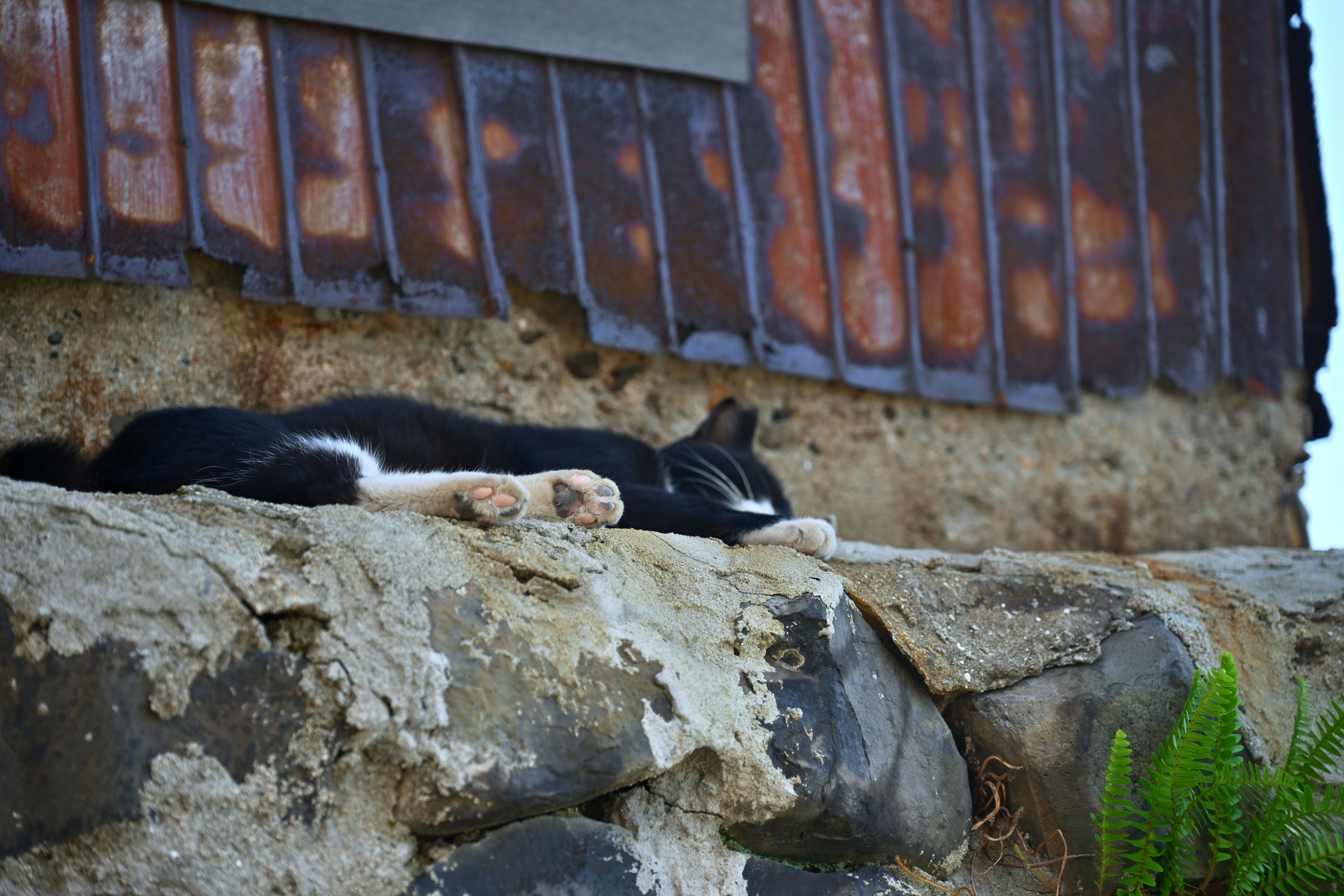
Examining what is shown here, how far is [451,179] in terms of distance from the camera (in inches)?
99.8

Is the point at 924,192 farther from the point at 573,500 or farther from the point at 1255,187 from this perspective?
the point at 573,500

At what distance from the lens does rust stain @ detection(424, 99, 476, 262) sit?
2.51 metres

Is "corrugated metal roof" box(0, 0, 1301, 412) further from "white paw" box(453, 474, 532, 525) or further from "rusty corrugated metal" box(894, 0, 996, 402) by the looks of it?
"white paw" box(453, 474, 532, 525)

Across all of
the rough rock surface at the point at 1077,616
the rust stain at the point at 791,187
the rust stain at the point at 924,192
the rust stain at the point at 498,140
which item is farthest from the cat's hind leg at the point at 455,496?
the rust stain at the point at 924,192

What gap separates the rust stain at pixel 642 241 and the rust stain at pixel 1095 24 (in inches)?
63.4

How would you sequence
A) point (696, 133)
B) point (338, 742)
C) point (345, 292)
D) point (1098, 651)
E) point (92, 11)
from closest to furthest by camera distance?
point (338, 742) < point (1098, 651) < point (92, 11) < point (345, 292) < point (696, 133)

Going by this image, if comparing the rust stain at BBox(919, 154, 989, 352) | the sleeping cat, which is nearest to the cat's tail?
the sleeping cat

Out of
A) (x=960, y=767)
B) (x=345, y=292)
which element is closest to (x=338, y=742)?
(x=960, y=767)

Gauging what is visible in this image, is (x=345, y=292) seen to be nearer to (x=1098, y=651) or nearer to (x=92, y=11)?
(x=92, y=11)

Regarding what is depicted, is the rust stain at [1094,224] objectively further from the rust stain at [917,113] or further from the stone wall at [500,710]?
the stone wall at [500,710]

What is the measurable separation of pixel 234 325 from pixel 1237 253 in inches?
125

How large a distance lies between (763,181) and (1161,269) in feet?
4.67

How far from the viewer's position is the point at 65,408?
2.24 meters

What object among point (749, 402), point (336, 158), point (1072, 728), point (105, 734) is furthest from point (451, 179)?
point (1072, 728)
